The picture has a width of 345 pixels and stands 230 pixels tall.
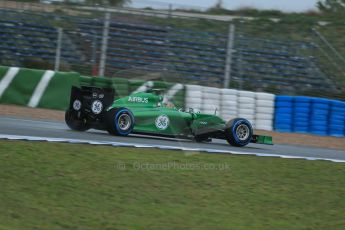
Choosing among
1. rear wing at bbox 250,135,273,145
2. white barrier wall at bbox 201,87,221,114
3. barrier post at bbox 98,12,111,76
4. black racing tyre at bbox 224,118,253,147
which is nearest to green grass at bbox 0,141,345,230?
black racing tyre at bbox 224,118,253,147

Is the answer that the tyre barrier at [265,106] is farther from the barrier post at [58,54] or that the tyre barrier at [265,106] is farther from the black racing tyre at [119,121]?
the black racing tyre at [119,121]

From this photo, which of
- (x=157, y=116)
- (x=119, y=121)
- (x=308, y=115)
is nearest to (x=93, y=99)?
(x=119, y=121)

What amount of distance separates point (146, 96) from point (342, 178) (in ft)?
11.8

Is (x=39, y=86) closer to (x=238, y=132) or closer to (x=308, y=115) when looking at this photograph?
(x=238, y=132)

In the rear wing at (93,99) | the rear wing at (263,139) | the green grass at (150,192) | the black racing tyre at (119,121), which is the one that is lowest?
the green grass at (150,192)

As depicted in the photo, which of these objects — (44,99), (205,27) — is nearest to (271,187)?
(44,99)

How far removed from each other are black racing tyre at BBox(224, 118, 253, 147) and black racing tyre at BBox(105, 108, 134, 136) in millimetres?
1830

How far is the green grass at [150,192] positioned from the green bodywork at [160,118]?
2060mm

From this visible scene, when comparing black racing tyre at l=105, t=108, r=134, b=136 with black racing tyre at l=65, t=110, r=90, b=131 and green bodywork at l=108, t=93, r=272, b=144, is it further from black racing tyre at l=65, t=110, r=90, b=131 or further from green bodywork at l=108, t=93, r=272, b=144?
black racing tyre at l=65, t=110, r=90, b=131

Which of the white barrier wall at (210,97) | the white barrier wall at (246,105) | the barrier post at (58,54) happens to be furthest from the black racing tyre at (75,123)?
the barrier post at (58,54)

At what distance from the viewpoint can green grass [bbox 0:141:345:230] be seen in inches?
254

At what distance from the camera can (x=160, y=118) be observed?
11.5 m

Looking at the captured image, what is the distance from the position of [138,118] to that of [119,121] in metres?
0.34

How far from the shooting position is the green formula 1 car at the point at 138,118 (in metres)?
11.2
